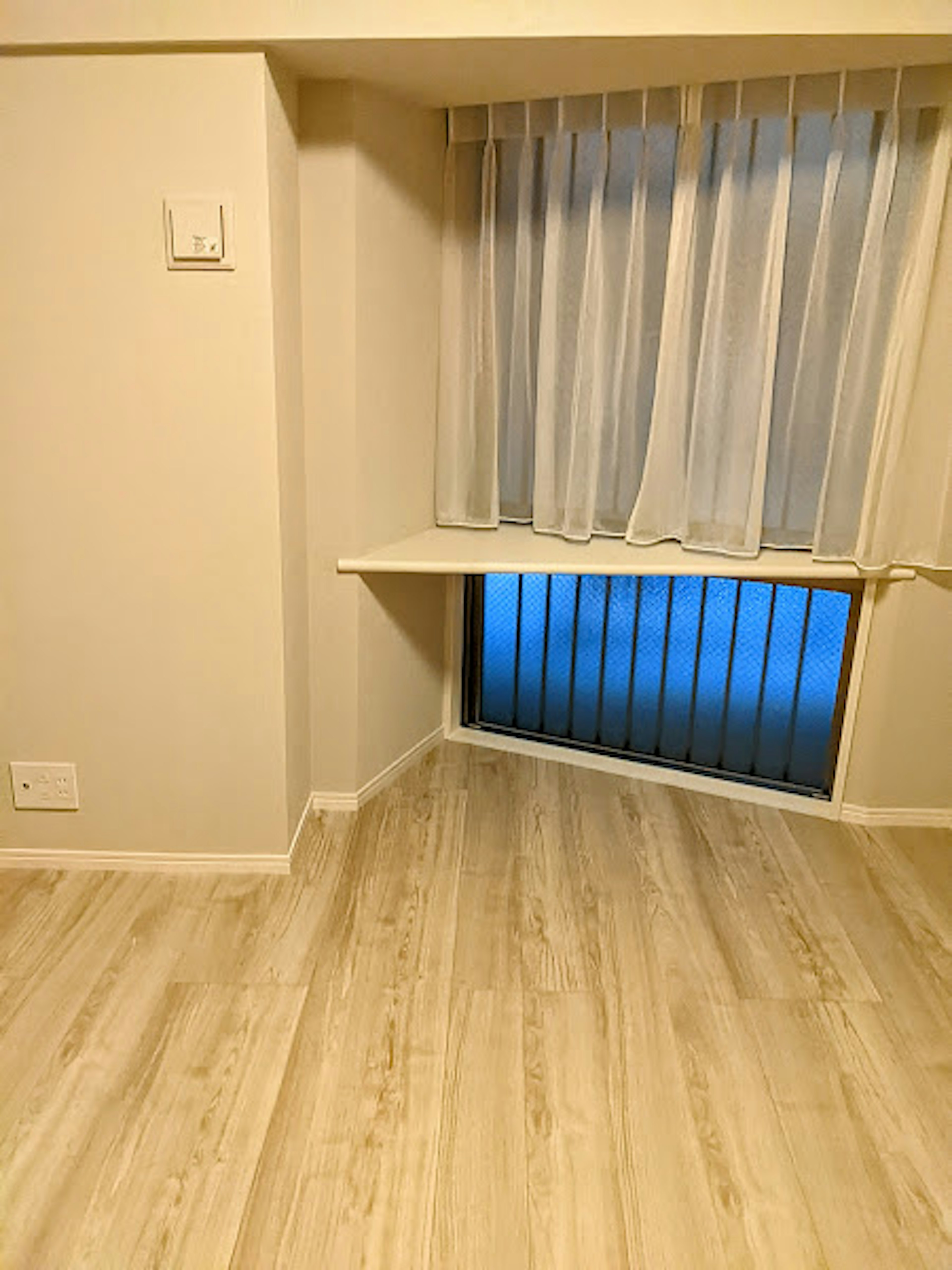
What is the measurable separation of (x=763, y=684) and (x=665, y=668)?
0.30 metres

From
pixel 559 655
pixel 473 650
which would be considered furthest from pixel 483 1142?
pixel 559 655

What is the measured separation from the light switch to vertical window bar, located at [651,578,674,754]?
1648 millimetres

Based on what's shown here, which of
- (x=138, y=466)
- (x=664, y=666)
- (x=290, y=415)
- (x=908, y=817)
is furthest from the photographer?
(x=664, y=666)

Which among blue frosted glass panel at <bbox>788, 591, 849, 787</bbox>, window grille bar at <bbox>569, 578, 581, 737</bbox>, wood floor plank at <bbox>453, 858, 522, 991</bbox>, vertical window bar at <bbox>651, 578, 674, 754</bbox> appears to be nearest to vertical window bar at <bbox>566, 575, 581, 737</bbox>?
window grille bar at <bbox>569, 578, 581, 737</bbox>

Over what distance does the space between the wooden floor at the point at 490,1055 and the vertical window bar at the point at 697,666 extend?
→ 481mm

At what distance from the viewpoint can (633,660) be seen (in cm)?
302

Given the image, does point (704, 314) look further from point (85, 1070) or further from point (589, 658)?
point (85, 1070)

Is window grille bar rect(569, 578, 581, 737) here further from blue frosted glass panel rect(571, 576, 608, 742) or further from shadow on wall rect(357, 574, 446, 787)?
shadow on wall rect(357, 574, 446, 787)

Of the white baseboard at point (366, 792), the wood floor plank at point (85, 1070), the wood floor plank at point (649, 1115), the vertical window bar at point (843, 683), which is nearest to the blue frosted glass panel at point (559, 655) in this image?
the white baseboard at point (366, 792)

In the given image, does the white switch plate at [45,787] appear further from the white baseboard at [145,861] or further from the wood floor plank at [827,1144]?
the wood floor plank at [827,1144]

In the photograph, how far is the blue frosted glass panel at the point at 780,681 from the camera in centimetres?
284

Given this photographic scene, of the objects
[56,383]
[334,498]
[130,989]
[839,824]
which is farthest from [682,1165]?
[56,383]

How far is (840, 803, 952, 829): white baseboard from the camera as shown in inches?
100

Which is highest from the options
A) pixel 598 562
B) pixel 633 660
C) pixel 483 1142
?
pixel 598 562
